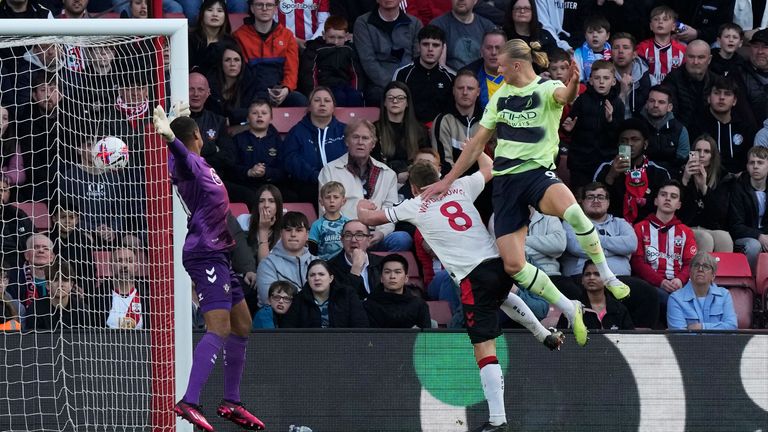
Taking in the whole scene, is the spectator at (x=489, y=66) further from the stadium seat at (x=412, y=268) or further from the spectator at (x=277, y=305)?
the spectator at (x=277, y=305)

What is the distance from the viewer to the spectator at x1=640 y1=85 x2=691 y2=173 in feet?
49.4

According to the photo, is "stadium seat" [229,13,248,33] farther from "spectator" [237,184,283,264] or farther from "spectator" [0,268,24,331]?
"spectator" [0,268,24,331]

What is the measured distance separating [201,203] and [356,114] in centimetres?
517

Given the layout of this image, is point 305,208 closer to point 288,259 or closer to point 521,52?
point 288,259

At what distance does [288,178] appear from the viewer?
14.5 m

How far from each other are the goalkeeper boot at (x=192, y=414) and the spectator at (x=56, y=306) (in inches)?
70.1

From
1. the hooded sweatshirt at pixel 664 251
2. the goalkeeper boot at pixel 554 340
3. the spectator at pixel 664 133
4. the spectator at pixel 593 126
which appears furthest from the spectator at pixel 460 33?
the goalkeeper boot at pixel 554 340

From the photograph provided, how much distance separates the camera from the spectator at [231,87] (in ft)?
48.5

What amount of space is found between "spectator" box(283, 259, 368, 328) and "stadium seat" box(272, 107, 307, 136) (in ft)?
9.44

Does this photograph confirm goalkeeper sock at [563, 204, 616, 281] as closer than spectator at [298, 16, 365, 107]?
Yes

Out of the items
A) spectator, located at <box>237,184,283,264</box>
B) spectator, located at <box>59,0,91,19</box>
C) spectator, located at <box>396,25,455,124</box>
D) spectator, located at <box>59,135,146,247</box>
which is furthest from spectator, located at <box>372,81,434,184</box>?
spectator, located at <box>59,0,91,19</box>

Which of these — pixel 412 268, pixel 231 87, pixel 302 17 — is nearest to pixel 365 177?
pixel 412 268

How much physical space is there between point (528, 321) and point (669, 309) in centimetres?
272

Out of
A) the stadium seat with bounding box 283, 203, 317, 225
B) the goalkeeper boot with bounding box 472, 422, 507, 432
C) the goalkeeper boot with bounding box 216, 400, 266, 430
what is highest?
the stadium seat with bounding box 283, 203, 317, 225
